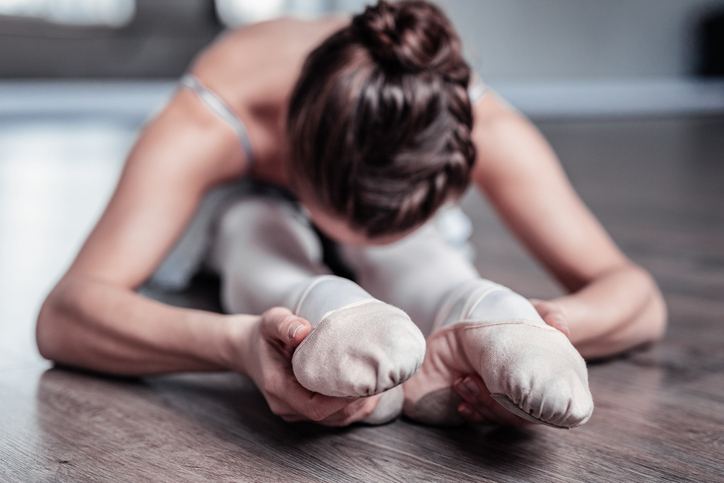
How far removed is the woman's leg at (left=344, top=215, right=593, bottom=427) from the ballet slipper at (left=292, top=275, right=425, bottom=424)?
0.07 meters

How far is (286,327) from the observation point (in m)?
Result: 0.55

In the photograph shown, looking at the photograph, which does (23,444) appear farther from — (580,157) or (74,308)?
(580,157)

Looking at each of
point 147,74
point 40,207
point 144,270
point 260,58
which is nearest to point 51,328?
point 144,270

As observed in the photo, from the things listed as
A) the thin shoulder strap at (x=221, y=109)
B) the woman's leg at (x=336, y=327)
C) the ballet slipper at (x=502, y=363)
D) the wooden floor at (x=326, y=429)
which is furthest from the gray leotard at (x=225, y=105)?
the ballet slipper at (x=502, y=363)

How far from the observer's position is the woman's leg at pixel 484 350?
0.50 metres

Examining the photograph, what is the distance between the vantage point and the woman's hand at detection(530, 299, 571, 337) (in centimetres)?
59

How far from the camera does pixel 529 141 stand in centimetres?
94

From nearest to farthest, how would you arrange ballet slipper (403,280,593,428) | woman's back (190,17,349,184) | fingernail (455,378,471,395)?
ballet slipper (403,280,593,428) < fingernail (455,378,471,395) < woman's back (190,17,349,184)

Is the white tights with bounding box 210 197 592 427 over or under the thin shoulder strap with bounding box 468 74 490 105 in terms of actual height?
under

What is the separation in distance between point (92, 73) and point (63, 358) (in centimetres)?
524

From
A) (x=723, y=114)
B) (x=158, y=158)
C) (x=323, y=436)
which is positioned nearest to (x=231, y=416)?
(x=323, y=436)

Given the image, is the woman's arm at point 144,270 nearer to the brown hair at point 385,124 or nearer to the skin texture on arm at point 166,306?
the skin texture on arm at point 166,306

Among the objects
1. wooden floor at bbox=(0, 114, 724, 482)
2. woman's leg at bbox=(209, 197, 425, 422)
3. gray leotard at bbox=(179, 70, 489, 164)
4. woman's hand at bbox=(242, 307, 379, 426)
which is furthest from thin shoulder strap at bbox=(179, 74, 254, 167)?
woman's hand at bbox=(242, 307, 379, 426)

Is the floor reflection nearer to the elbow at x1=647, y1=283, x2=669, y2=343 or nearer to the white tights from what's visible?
the white tights
